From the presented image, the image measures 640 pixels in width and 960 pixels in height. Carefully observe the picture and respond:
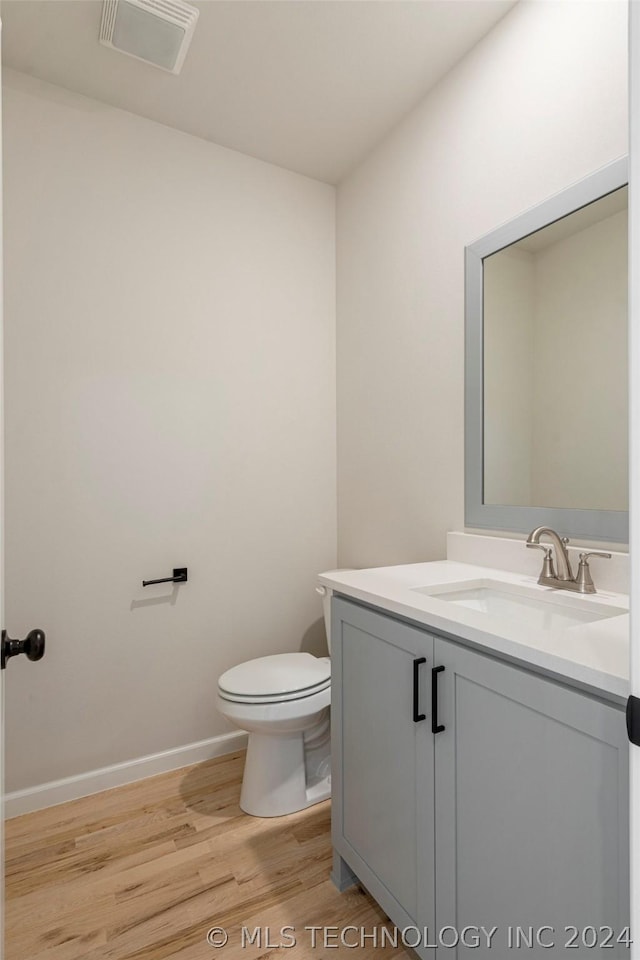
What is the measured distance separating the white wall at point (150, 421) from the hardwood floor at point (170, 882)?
25 centimetres

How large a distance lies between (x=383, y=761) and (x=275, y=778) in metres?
0.75

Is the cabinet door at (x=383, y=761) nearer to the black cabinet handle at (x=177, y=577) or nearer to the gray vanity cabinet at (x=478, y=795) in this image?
the gray vanity cabinet at (x=478, y=795)

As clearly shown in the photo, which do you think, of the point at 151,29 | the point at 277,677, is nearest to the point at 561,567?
the point at 277,677

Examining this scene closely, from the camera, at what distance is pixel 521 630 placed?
96cm

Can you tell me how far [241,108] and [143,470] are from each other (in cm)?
149

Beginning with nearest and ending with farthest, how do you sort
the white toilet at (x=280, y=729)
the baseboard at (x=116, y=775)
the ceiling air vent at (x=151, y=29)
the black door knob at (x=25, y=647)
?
the black door knob at (x=25, y=647) → the ceiling air vent at (x=151, y=29) → the white toilet at (x=280, y=729) → the baseboard at (x=116, y=775)

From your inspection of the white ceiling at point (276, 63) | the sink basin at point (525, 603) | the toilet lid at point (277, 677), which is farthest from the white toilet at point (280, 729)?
the white ceiling at point (276, 63)

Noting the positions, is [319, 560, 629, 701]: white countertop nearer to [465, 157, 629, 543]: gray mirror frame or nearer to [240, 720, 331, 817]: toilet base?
[465, 157, 629, 543]: gray mirror frame

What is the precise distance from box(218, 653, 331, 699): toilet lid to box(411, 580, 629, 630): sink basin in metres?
0.68

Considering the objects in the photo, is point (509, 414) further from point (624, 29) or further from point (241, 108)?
point (241, 108)

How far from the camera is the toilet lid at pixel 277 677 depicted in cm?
178

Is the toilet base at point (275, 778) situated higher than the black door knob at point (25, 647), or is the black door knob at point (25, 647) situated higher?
the black door knob at point (25, 647)

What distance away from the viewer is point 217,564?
7.41 feet

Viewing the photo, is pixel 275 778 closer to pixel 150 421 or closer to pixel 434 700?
pixel 434 700
